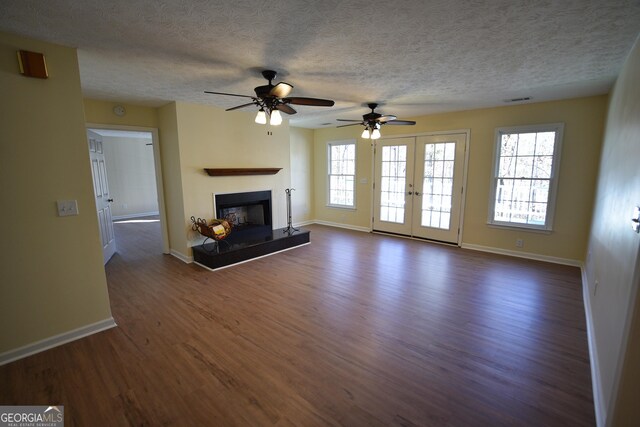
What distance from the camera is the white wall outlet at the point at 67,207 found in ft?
7.98

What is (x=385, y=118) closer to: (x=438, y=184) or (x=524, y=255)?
(x=438, y=184)

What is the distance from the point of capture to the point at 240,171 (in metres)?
4.91

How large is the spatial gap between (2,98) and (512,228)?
250 inches

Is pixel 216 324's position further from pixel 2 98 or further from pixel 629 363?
pixel 629 363

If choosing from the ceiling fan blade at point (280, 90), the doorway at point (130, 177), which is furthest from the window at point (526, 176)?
the doorway at point (130, 177)

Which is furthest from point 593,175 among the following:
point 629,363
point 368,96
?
point 629,363

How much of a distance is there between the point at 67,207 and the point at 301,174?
526 cm

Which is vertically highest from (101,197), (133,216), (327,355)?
(101,197)

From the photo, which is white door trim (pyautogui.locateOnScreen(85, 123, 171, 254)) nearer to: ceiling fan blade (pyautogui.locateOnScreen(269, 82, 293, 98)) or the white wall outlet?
the white wall outlet

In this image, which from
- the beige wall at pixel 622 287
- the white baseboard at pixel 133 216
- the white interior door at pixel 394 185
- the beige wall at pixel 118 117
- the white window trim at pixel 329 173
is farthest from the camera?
the white baseboard at pixel 133 216

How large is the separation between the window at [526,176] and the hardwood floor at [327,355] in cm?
104

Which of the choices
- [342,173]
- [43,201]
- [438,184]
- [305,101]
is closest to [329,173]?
[342,173]

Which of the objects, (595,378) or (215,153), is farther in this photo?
(215,153)

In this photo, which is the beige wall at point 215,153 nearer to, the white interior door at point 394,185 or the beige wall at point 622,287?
the white interior door at point 394,185
